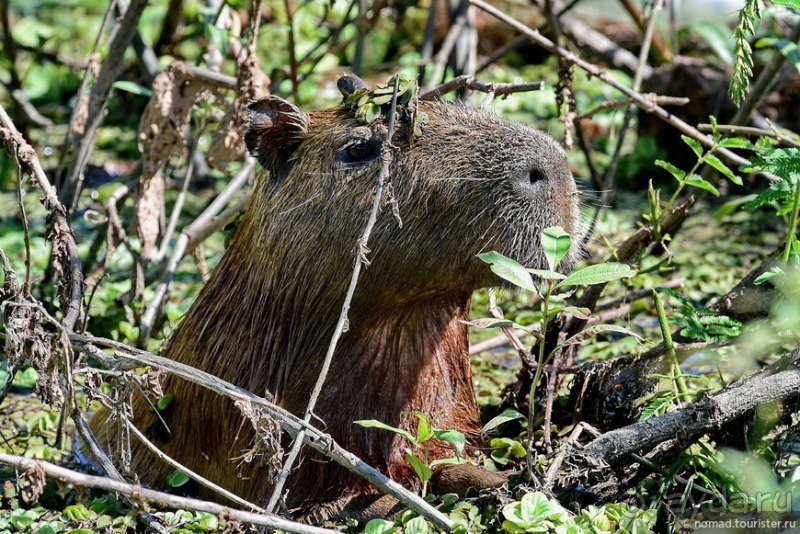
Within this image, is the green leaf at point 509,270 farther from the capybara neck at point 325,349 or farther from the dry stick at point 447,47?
the dry stick at point 447,47

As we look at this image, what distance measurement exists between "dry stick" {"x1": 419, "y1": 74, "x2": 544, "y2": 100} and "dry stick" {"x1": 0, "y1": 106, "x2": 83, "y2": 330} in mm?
1268

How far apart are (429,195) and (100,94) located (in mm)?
2187

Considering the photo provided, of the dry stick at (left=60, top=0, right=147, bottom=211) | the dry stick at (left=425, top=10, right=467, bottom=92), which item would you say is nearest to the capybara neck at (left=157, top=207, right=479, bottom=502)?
the dry stick at (left=60, top=0, right=147, bottom=211)

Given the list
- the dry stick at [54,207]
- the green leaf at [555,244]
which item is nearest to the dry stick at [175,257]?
the dry stick at [54,207]

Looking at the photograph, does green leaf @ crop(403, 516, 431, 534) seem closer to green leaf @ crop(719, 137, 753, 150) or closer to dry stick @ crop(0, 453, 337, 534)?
dry stick @ crop(0, 453, 337, 534)

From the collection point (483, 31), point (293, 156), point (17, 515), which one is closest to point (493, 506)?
point (293, 156)

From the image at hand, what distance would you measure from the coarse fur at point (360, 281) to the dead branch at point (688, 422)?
60 centimetres

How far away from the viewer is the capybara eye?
3.45 m

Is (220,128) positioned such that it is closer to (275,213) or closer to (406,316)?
(275,213)

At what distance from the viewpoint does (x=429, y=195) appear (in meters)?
3.31

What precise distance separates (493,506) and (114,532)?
118 centimetres

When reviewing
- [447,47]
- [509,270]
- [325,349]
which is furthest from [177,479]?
[447,47]

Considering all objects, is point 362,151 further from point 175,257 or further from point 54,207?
point 175,257

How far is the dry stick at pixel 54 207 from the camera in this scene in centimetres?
343
